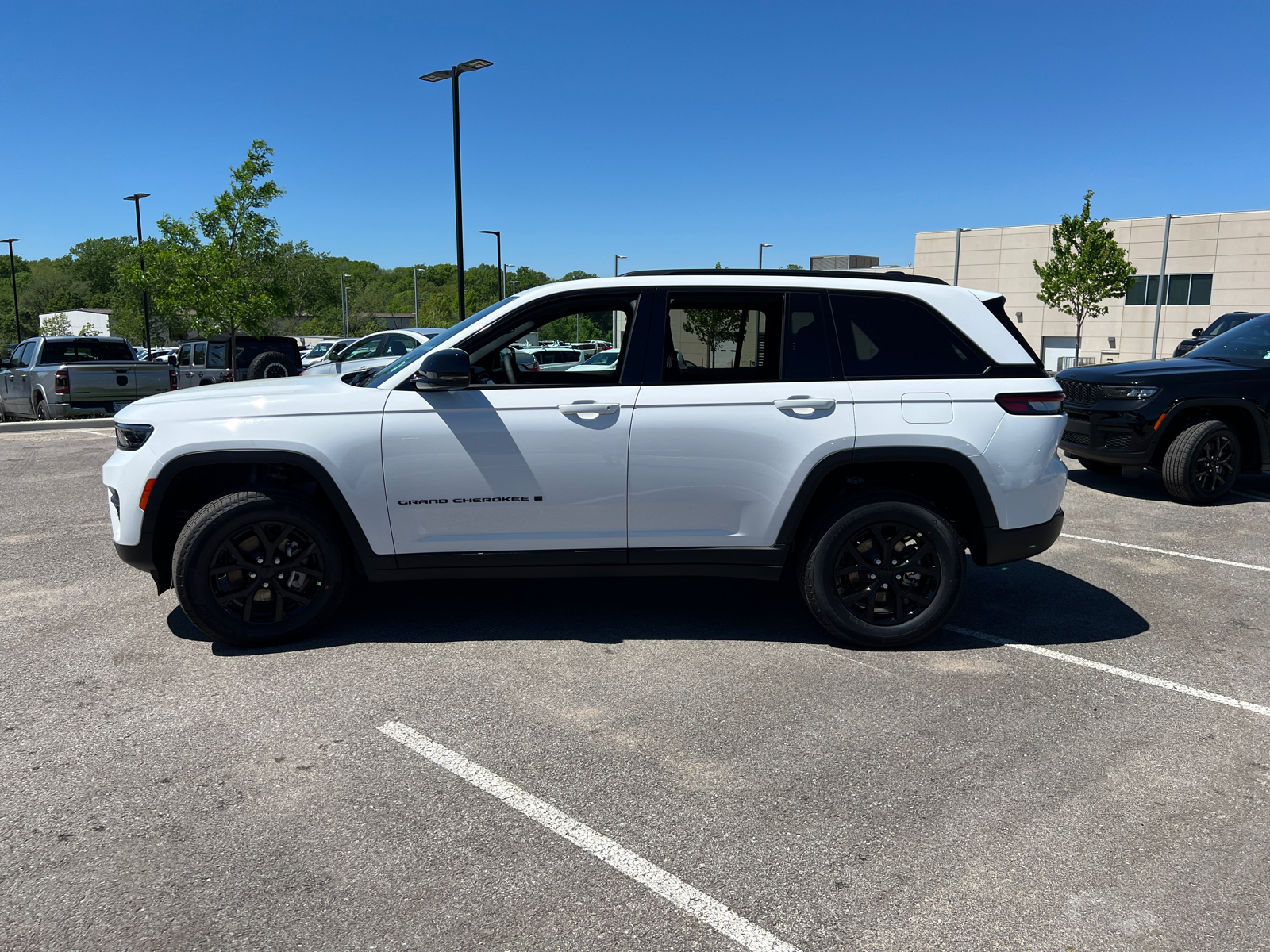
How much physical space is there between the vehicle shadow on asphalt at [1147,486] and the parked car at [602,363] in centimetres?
653

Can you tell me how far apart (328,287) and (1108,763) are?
129 meters

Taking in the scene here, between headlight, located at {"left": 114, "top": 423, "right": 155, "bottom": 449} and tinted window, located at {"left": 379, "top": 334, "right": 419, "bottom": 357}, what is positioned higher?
tinted window, located at {"left": 379, "top": 334, "right": 419, "bottom": 357}

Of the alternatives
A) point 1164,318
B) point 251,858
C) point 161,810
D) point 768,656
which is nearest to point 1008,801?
point 768,656

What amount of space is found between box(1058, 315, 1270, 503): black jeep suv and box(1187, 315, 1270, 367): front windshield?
0.06 ft

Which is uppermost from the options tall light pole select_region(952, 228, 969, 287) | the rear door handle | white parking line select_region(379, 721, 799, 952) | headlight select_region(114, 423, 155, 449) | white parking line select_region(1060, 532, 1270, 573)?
tall light pole select_region(952, 228, 969, 287)

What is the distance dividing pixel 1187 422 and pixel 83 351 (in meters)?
17.0

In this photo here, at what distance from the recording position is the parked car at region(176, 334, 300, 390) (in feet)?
65.8

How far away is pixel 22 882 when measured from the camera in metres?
2.69

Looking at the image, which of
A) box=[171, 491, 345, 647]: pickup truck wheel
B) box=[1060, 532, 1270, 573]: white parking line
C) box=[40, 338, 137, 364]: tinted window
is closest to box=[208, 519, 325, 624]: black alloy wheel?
box=[171, 491, 345, 647]: pickup truck wheel

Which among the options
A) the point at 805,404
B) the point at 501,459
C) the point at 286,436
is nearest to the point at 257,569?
the point at 286,436

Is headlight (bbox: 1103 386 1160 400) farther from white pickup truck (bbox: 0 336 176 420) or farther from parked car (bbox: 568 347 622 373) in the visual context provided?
white pickup truck (bbox: 0 336 176 420)

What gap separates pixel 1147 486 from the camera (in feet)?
31.1

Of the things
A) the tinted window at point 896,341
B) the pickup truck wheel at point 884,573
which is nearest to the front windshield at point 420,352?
the tinted window at point 896,341

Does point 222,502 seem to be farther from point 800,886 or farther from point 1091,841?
point 1091,841
